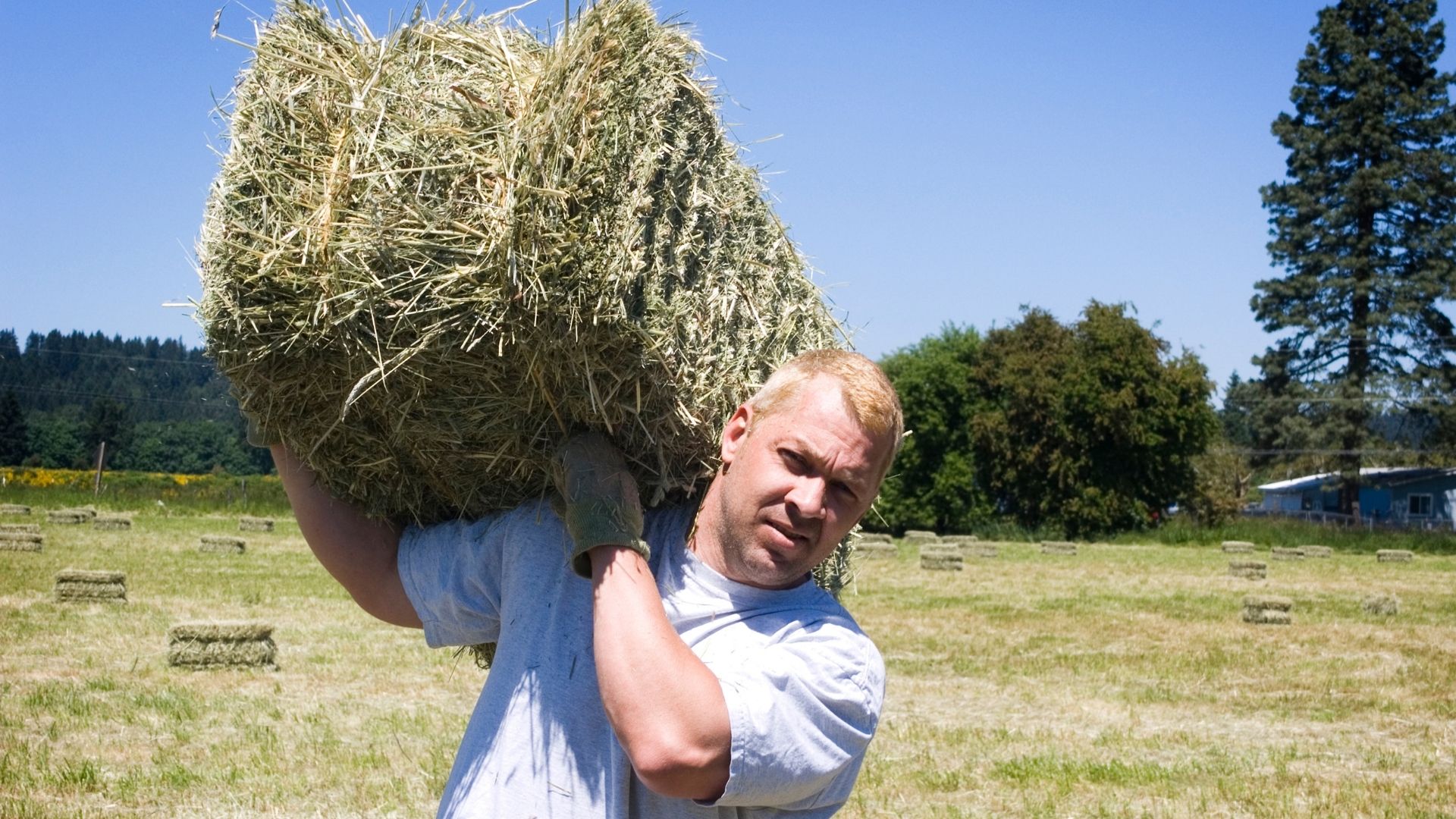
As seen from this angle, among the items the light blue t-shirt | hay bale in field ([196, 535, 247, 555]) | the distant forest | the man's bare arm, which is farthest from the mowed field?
→ the distant forest

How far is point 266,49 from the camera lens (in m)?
2.47

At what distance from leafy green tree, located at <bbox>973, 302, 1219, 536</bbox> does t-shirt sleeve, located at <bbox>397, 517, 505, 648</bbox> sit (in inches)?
1652

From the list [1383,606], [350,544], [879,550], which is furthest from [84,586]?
[1383,606]

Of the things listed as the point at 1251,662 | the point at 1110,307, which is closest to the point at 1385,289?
the point at 1110,307

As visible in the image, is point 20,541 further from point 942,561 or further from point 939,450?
point 939,450

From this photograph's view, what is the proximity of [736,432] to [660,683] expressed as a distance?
0.61 m

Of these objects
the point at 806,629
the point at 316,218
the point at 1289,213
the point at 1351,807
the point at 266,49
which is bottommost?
the point at 1351,807

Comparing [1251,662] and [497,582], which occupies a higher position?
[497,582]

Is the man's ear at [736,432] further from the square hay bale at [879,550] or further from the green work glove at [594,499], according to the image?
the square hay bale at [879,550]

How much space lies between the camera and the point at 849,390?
241cm

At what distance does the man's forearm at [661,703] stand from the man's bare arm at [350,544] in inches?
32.7

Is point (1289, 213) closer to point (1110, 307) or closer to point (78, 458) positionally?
point (1110, 307)

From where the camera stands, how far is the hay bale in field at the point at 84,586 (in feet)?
46.9

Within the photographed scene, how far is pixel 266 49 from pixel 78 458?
247 ft
